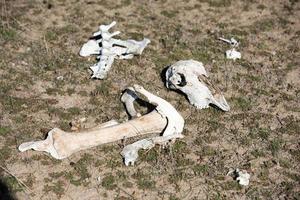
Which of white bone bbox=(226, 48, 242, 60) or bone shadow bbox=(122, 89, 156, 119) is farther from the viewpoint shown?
white bone bbox=(226, 48, 242, 60)

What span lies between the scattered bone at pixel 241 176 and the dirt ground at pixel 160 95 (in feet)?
0.24

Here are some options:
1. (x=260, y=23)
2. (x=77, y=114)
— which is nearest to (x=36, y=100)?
(x=77, y=114)

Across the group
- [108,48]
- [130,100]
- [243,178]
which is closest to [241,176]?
[243,178]

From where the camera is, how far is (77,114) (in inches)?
370

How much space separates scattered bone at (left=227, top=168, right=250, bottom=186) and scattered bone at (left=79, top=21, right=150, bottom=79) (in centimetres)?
336

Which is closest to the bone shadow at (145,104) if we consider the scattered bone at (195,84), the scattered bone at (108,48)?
the scattered bone at (195,84)

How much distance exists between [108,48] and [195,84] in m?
2.24

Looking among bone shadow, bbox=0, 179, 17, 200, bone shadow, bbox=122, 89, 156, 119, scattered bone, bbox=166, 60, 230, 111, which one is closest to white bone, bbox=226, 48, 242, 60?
scattered bone, bbox=166, 60, 230, 111

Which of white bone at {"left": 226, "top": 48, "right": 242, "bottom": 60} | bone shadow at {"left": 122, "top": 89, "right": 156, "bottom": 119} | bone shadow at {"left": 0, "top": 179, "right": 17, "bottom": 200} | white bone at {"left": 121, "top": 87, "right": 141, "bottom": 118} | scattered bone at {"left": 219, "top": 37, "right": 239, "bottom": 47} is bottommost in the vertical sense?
bone shadow at {"left": 0, "top": 179, "right": 17, "bottom": 200}

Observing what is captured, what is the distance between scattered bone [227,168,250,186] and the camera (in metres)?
8.02

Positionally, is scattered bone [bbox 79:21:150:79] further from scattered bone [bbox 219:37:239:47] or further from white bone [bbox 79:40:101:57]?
scattered bone [bbox 219:37:239:47]

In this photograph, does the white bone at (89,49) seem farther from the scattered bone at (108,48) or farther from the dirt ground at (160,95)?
the dirt ground at (160,95)

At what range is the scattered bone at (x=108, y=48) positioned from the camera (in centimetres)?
1057

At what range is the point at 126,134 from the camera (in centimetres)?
862
